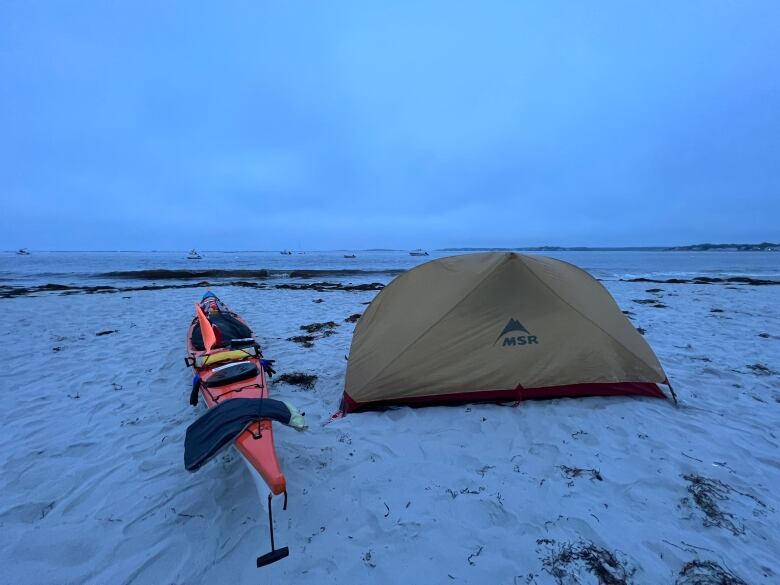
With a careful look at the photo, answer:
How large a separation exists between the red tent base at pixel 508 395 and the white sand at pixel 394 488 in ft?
0.45

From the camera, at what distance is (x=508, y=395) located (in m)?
4.95

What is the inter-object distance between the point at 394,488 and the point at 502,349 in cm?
243

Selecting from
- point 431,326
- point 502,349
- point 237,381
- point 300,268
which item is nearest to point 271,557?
point 237,381

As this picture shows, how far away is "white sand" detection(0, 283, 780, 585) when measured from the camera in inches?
107

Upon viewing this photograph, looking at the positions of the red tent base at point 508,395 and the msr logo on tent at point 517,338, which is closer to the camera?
the red tent base at point 508,395

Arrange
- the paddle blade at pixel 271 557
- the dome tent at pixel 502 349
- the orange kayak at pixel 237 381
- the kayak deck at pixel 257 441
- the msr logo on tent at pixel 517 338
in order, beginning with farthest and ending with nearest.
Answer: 1. the msr logo on tent at pixel 517 338
2. the dome tent at pixel 502 349
3. the orange kayak at pixel 237 381
4. the kayak deck at pixel 257 441
5. the paddle blade at pixel 271 557

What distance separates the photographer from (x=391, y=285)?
256 inches

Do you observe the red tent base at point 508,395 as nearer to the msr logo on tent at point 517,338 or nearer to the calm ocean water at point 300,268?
the msr logo on tent at point 517,338

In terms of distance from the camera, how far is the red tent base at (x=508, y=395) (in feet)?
16.2

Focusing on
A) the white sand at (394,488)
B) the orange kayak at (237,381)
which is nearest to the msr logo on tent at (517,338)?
the white sand at (394,488)

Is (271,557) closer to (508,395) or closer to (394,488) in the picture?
(394,488)

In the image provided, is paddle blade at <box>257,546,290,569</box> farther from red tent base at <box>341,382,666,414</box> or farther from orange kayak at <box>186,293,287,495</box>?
red tent base at <box>341,382,666,414</box>

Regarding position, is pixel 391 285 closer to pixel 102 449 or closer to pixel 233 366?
pixel 233 366

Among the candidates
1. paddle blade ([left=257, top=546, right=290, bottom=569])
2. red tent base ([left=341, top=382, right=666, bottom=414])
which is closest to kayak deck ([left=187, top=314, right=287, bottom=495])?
paddle blade ([left=257, top=546, right=290, bottom=569])
